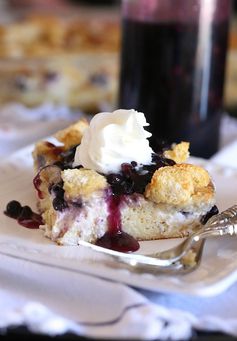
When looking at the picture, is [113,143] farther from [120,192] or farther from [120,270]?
[120,270]

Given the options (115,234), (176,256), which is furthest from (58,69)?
(176,256)

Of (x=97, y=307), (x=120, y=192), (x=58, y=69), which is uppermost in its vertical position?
(x=58, y=69)

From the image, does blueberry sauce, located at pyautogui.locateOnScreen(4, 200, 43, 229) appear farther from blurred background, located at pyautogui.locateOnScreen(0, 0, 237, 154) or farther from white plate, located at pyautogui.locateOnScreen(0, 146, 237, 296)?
blurred background, located at pyautogui.locateOnScreen(0, 0, 237, 154)

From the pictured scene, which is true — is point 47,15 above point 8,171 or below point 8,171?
above

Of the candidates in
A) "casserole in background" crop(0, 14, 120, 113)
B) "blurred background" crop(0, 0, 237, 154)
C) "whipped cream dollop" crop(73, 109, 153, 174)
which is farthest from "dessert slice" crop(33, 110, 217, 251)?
"casserole in background" crop(0, 14, 120, 113)

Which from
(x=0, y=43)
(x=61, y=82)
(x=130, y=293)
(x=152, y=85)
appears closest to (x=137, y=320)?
(x=130, y=293)

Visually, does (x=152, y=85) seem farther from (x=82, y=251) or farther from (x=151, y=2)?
(x=82, y=251)
